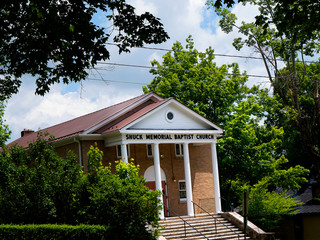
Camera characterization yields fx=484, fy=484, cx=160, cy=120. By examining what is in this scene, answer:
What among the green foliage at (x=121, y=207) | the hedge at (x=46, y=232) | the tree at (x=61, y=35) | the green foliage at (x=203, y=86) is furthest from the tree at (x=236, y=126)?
the tree at (x=61, y=35)

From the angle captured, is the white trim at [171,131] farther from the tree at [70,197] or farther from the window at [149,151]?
the tree at [70,197]

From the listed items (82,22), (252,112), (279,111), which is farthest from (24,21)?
(279,111)

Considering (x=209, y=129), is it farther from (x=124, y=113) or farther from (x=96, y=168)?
(x=96, y=168)

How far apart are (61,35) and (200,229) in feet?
58.3

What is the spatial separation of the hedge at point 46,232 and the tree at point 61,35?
8922mm

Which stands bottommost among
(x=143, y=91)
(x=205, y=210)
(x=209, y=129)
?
(x=205, y=210)

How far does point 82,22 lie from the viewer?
488 inches

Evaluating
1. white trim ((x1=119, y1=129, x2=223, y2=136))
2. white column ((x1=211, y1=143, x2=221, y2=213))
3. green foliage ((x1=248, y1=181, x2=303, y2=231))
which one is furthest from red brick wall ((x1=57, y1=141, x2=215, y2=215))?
green foliage ((x1=248, y1=181, x2=303, y2=231))

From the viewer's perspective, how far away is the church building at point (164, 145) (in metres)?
28.2

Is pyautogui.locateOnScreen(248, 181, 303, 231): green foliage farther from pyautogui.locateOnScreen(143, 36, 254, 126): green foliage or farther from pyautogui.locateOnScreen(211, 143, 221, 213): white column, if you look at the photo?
pyautogui.locateOnScreen(143, 36, 254, 126): green foliage

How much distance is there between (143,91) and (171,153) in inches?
486

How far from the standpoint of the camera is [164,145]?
3181 cm

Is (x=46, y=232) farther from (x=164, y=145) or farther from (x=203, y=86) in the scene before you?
(x=203, y=86)

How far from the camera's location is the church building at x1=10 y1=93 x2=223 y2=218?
92.5ft
